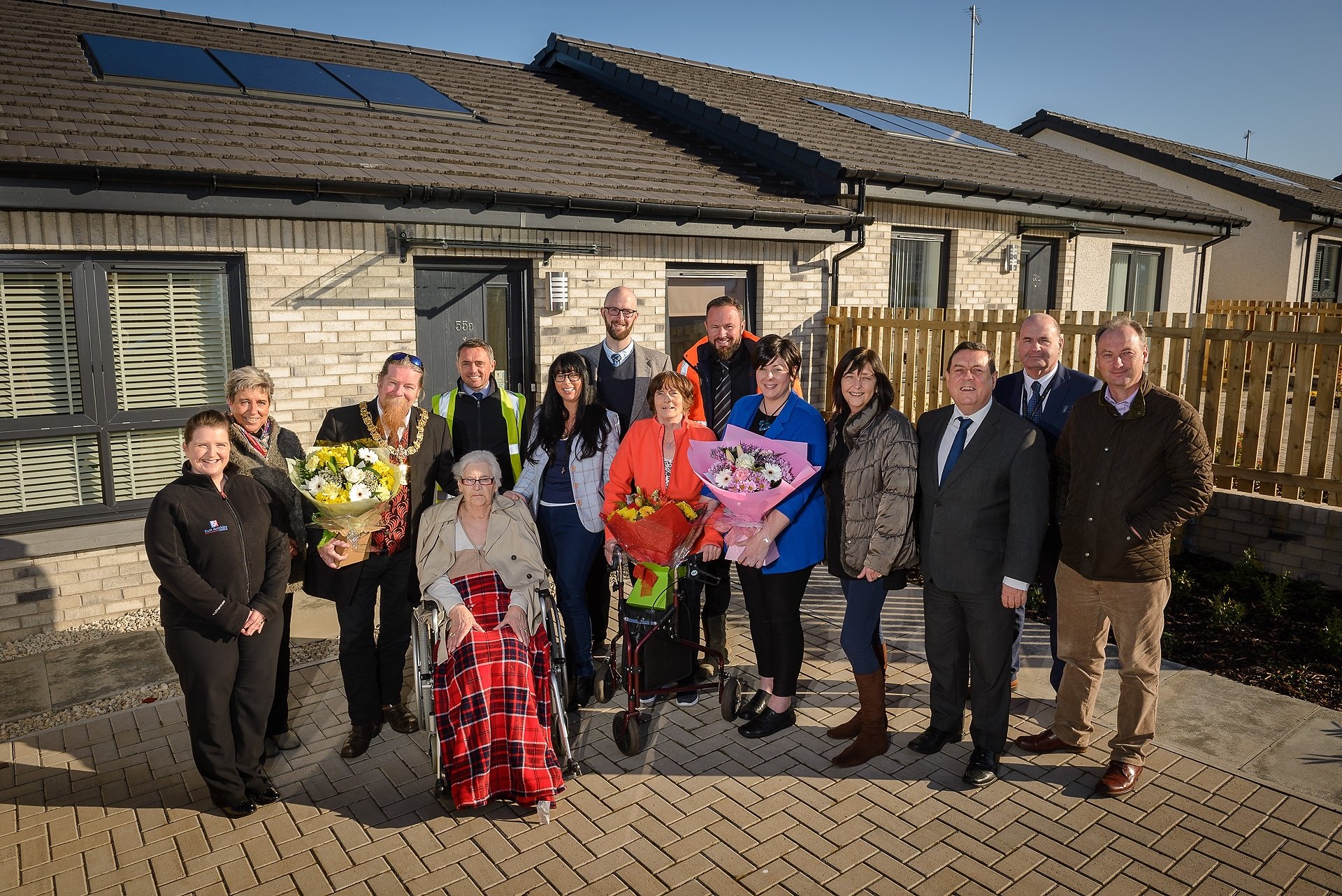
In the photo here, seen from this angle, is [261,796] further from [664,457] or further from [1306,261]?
[1306,261]

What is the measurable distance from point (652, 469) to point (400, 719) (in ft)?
6.59

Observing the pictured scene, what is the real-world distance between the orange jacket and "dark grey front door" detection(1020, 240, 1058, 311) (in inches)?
409

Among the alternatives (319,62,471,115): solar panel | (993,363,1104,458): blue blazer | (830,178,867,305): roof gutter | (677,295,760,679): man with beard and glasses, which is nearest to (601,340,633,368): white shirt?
(677,295,760,679): man with beard and glasses

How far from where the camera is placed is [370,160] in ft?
24.9

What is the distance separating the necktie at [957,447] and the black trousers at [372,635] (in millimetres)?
2849

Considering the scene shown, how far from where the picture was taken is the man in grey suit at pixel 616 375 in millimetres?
5453

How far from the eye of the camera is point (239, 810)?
13.2ft

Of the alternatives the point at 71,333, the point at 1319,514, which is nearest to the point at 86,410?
the point at 71,333

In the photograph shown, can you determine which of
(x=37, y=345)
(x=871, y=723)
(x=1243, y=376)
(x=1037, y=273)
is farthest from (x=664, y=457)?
(x=1037, y=273)

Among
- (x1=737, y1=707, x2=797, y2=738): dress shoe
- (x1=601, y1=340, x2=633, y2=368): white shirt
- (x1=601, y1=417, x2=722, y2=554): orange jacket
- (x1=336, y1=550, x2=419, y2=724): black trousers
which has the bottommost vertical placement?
(x1=737, y1=707, x2=797, y2=738): dress shoe

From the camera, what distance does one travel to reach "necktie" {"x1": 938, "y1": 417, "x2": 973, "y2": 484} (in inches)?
166

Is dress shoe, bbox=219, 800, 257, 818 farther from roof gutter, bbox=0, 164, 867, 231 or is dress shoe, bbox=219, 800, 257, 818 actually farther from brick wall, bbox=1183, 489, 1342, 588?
brick wall, bbox=1183, 489, 1342, 588

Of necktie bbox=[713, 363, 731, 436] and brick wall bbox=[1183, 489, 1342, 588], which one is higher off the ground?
necktie bbox=[713, 363, 731, 436]

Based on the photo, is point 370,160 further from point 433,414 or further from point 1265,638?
point 1265,638
